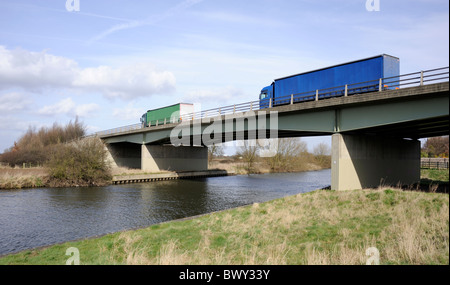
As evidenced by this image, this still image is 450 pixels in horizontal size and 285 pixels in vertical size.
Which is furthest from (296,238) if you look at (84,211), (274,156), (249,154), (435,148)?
(435,148)

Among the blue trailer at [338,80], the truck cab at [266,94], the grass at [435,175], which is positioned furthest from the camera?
the grass at [435,175]

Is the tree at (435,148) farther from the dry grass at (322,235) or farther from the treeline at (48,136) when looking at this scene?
the treeline at (48,136)

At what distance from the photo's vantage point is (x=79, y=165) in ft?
129

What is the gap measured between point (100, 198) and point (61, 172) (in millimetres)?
11874

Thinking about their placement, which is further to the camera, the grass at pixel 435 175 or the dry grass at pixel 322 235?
the grass at pixel 435 175

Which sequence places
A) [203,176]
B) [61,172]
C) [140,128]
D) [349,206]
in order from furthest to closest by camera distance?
[203,176] < [140,128] < [61,172] < [349,206]

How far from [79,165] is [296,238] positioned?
34907 mm

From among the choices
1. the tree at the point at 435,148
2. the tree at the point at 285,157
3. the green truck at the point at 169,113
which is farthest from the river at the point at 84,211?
the tree at the point at 435,148

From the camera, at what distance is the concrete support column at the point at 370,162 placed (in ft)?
76.1

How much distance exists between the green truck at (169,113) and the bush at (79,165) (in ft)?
34.9

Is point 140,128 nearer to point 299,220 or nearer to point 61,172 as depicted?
point 61,172

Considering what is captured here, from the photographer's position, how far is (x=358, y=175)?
24.3 meters

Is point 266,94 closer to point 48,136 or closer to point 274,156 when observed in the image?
point 274,156
